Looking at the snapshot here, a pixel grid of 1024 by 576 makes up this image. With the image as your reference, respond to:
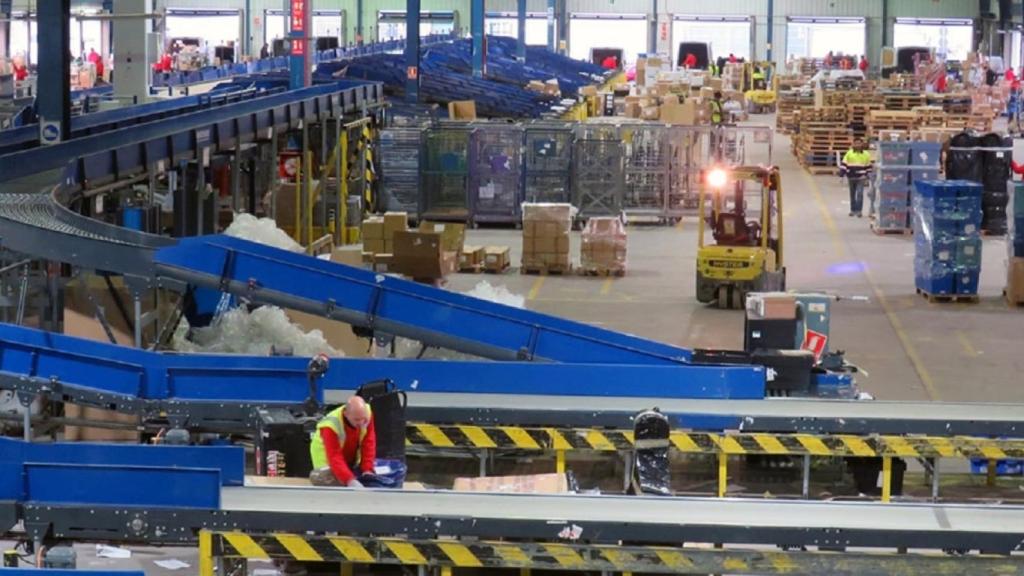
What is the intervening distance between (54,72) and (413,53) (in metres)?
13.0

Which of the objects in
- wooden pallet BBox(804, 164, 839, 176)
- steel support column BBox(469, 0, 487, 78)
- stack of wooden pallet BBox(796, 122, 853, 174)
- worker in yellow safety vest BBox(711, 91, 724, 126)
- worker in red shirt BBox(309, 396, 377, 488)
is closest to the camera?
worker in red shirt BBox(309, 396, 377, 488)

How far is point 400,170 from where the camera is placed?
28.8m

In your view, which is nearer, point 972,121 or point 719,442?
point 719,442

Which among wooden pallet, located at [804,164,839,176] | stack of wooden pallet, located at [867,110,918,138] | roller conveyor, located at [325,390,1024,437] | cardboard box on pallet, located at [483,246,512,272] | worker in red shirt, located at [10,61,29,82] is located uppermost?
worker in red shirt, located at [10,61,29,82]

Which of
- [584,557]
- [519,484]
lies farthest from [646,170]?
[584,557]

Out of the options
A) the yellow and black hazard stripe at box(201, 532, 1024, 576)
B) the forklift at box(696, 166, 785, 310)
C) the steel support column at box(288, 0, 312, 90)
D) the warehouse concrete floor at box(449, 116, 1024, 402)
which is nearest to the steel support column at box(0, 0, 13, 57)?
the steel support column at box(288, 0, 312, 90)

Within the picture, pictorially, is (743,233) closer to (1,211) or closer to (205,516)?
(1,211)

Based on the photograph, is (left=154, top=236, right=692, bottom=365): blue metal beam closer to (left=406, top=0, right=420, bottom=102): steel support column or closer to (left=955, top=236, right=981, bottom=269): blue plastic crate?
(left=955, top=236, right=981, bottom=269): blue plastic crate

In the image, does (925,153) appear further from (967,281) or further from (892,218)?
(967,281)

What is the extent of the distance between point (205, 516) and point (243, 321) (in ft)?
21.5

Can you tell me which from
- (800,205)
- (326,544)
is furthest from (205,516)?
(800,205)

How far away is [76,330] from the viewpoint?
14484 mm

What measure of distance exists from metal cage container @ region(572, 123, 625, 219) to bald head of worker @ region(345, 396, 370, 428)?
62.3 feet

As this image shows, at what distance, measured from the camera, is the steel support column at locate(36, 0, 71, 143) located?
19.7 meters
